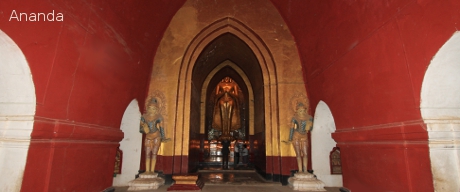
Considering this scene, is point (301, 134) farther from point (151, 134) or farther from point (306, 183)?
point (151, 134)

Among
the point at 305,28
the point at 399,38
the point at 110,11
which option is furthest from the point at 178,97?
the point at 399,38

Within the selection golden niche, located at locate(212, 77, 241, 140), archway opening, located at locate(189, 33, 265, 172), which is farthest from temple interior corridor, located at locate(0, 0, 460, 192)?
golden niche, located at locate(212, 77, 241, 140)

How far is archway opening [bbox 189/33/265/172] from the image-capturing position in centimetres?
797

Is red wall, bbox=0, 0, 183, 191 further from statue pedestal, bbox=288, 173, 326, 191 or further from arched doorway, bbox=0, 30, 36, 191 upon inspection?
statue pedestal, bbox=288, 173, 326, 191

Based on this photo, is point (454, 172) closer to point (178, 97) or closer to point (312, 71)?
point (312, 71)

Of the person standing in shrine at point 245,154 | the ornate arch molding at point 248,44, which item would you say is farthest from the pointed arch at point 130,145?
the person standing in shrine at point 245,154

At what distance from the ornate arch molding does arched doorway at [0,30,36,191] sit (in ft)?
12.6

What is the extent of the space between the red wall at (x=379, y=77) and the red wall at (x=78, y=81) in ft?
14.3

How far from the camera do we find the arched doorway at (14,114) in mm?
3096

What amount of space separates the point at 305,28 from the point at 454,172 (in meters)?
4.36

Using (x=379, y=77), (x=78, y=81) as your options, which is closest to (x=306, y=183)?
(x=379, y=77)

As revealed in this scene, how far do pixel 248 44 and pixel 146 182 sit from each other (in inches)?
180

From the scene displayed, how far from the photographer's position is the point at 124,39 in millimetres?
5492

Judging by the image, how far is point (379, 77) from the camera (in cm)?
398
